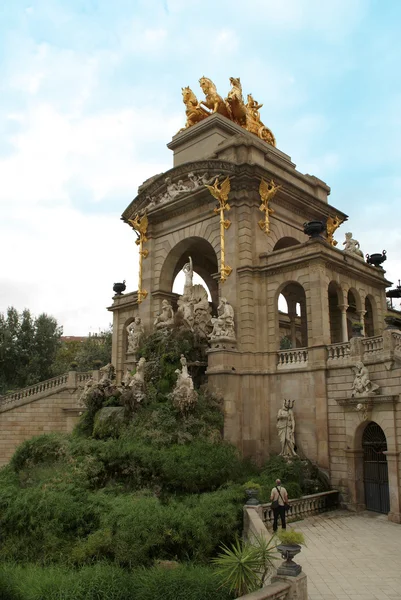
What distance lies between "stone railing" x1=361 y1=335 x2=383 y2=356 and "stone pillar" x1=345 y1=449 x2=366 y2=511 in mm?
3254

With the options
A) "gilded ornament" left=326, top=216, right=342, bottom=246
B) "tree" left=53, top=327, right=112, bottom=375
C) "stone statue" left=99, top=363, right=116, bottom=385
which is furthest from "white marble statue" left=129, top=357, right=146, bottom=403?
"tree" left=53, top=327, right=112, bottom=375

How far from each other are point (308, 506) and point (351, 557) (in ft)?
13.3

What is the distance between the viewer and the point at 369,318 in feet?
80.0

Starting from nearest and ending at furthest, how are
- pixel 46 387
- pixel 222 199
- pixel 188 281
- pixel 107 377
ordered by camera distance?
1. pixel 107 377
2. pixel 222 199
3. pixel 188 281
4. pixel 46 387

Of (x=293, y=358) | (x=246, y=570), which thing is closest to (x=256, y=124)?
(x=293, y=358)

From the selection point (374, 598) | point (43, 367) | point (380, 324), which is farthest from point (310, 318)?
point (43, 367)

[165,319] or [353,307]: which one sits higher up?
[353,307]

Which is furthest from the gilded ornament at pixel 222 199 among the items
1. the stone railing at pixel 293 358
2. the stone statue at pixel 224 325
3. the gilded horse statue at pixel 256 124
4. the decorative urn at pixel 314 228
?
the gilded horse statue at pixel 256 124

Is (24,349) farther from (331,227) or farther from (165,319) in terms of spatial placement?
(331,227)

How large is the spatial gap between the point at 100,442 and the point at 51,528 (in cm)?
411

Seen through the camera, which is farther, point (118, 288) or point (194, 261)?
point (118, 288)

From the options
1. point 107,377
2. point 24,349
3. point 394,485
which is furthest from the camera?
point 24,349

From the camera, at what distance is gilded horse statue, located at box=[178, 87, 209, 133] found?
88.1 feet

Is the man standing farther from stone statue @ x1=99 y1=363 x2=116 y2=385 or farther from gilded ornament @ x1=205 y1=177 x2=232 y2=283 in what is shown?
gilded ornament @ x1=205 y1=177 x2=232 y2=283
